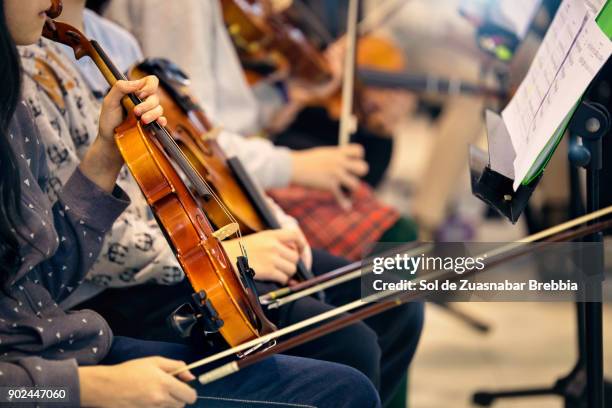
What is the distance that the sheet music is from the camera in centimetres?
103

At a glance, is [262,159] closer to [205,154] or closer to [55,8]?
[205,154]

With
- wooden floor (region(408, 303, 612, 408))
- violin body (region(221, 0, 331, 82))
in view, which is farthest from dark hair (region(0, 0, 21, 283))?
wooden floor (region(408, 303, 612, 408))

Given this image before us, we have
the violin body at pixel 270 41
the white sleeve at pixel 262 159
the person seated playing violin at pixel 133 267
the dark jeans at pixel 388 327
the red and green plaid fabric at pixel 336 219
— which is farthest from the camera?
the violin body at pixel 270 41

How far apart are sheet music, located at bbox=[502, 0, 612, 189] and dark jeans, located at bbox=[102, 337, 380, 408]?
316mm

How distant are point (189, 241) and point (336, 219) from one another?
2.86 feet

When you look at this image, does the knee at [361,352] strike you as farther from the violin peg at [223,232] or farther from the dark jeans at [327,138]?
the dark jeans at [327,138]

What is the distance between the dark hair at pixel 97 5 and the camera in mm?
1571

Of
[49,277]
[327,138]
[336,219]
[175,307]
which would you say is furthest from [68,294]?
[327,138]

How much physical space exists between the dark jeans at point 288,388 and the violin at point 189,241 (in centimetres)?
5

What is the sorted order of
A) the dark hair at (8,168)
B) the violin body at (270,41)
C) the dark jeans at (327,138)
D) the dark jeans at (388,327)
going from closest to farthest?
1. the dark hair at (8,168)
2. the dark jeans at (388,327)
3. the violin body at (270,41)
4. the dark jeans at (327,138)

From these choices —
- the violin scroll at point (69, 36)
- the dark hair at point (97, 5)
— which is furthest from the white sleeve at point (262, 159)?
the violin scroll at point (69, 36)

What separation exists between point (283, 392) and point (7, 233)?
37 cm

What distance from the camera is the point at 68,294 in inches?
45.3

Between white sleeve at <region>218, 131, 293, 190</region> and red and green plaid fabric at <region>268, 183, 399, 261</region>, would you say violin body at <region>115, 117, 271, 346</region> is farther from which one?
red and green plaid fabric at <region>268, 183, 399, 261</region>
